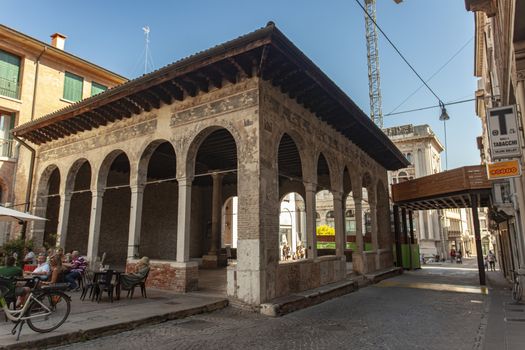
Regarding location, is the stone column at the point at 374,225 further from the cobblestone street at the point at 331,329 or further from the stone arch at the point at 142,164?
the stone arch at the point at 142,164

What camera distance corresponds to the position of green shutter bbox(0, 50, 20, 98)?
14.4 meters

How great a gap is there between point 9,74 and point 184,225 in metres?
11.6

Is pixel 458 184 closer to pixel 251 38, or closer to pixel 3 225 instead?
pixel 251 38

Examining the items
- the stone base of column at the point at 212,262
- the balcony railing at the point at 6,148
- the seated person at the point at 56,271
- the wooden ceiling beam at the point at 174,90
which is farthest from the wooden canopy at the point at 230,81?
the stone base of column at the point at 212,262

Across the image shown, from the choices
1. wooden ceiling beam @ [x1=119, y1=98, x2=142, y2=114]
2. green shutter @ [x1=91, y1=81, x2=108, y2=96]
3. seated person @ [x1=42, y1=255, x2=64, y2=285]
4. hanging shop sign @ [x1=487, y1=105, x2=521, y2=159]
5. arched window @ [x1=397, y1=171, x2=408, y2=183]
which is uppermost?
green shutter @ [x1=91, y1=81, x2=108, y2=96]

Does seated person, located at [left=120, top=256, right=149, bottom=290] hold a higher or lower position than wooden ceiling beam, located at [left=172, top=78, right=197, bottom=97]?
lower

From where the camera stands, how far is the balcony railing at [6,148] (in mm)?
14180

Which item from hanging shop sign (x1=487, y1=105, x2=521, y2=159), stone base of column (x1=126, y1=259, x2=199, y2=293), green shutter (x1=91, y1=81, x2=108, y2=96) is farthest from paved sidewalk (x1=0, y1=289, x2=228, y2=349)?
green shutter (x1=91, y1=81, x2=108, y2=96)

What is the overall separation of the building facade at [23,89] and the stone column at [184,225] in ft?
27.6

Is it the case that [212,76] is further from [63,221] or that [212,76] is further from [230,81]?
[63,221]

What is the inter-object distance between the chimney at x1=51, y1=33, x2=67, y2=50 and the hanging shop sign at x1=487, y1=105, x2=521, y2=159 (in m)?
19.7

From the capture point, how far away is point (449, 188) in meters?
14.8

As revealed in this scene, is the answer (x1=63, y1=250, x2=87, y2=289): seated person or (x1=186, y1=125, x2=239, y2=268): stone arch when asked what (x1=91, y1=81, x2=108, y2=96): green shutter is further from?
(x1=63, y1=250, x2=87, y2=289): seated person

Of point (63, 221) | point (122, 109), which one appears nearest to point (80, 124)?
point (122, 109)
